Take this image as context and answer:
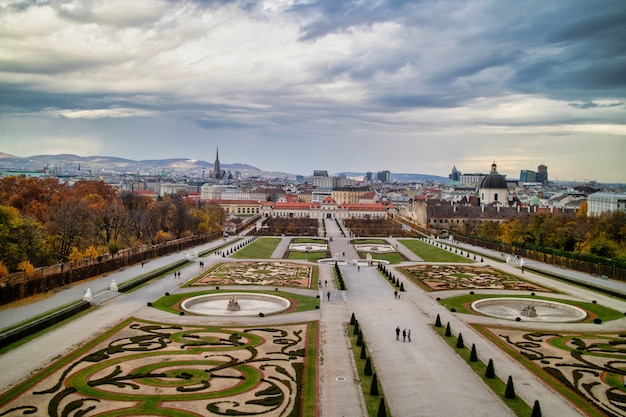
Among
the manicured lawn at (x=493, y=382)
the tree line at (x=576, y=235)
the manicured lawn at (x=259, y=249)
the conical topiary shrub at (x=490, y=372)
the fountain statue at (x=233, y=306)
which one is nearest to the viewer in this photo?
the manicured lawn at (x=493, y=382)

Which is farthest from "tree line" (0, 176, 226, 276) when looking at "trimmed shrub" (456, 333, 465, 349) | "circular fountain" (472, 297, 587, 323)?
"circular fountain" (472, 297, 587, 323)

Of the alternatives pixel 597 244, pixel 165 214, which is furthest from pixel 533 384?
pixel 165 214

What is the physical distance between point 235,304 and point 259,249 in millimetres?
43357

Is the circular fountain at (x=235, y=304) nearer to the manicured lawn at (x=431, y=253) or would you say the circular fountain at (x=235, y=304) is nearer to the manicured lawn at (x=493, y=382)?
the manicured lawn at (x=493, y=382)

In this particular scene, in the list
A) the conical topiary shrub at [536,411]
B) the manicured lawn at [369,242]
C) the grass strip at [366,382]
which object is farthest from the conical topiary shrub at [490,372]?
the manicured lawn at [369,242]

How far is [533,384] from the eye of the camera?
85.1 ft

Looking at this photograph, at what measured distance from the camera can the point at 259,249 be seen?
85.4 meters

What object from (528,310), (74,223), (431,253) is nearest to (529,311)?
(528,310)

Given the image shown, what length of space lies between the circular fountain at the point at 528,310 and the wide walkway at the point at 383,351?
11.1 feet

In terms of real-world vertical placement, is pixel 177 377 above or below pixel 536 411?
below

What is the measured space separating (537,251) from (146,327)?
190 ft

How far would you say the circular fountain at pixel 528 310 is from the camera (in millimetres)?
40919

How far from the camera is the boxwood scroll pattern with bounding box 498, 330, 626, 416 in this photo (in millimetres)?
24562

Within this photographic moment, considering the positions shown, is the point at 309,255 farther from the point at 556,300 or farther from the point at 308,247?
the point at 556,300
